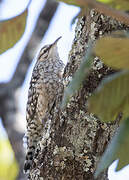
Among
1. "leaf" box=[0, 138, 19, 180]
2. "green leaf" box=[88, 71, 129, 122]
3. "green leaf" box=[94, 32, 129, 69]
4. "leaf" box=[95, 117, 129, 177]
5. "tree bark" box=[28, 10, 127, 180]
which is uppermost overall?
"leaf" box=[0, 138, 19, 180]

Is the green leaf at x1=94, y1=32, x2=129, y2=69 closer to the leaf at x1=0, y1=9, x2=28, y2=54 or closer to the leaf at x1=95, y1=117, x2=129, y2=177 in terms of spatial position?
the leaf at x1=95, y1=117, x2=129, y2=177

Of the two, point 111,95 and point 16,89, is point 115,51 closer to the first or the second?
point 111,95

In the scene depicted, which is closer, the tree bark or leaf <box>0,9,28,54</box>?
leaf <box>0,9,28,54</box>

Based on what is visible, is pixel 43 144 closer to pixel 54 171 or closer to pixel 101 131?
pixel 54 171

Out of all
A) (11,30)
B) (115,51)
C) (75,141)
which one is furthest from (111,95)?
(75,141)

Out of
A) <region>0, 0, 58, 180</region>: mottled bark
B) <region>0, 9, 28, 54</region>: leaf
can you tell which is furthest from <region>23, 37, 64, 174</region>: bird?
<region>0, 9, 28, 54</region>: leaf

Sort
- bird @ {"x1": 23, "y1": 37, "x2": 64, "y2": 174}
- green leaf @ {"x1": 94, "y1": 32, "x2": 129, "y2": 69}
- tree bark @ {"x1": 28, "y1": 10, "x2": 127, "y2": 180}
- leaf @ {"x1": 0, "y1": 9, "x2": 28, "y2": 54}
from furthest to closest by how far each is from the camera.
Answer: bird @ {"x1": 23, "y1": 37, "x2": 64, "y2": 174}, tree bark @ {"x1": 28, "y1": 10, "x2": 127, "y2": 180}, leaf @ {"x1": 0, "y1": 9, "x2": 28, "y2": 54}, green leaf @ {"x1": 94, "y1": 32, "x2": 129, "y2": 69}

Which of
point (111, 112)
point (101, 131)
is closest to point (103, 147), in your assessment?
point (101, 131)
